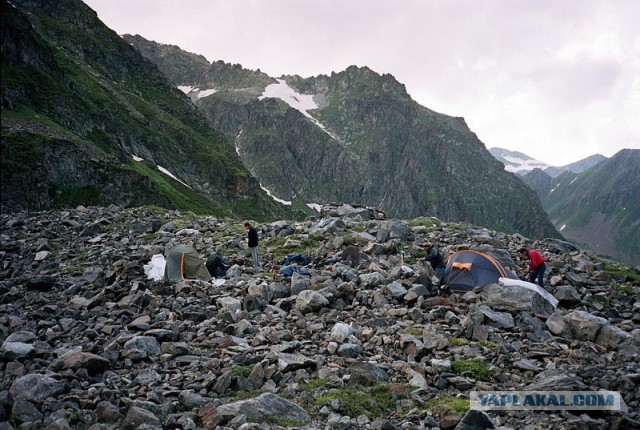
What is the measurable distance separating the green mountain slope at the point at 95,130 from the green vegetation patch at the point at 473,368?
57.3 metres

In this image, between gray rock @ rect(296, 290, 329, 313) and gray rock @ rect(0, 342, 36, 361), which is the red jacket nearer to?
gray rock @ rect(296, 290, 329, 313)

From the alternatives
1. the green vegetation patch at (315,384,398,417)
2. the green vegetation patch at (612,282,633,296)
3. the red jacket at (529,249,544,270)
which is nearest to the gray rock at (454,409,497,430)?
the green vegetation patch at (315,384,398,417)

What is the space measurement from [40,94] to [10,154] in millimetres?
26852

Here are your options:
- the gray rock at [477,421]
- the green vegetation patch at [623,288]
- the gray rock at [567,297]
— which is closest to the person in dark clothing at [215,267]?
the gray rock at [477,421]

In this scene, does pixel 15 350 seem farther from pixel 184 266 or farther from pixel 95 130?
pixel 95 130

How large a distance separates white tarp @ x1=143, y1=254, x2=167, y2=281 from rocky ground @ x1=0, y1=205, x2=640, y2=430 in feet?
1.68

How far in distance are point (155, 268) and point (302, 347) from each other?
34.7 ft

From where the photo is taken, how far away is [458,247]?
2227 cm

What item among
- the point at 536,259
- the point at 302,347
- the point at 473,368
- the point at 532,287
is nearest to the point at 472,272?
the point at 532,287

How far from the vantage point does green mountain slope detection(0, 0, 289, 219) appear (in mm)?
59531

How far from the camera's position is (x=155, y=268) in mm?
18359

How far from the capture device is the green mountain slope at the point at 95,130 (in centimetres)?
5953

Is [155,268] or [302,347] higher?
[155,268]

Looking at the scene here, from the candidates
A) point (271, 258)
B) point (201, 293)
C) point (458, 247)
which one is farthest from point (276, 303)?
point (458, 247)
